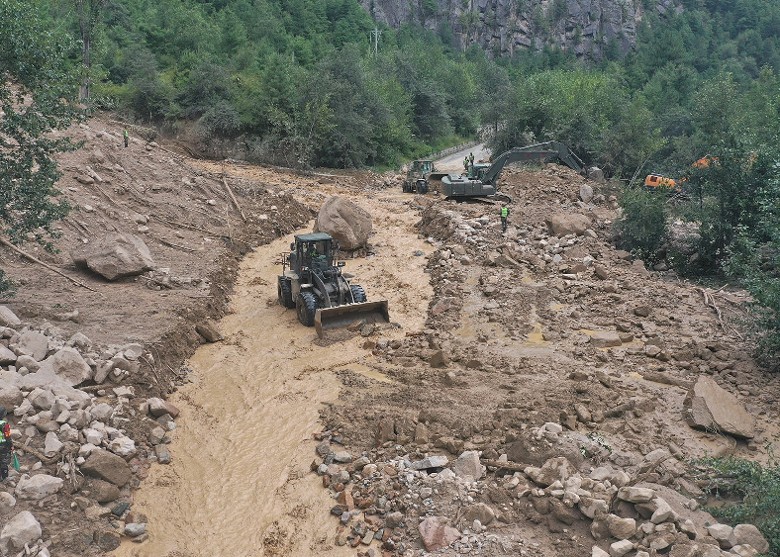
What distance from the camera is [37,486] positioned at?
27.2 feet

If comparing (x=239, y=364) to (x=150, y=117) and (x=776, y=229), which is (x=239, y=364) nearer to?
(x=776, y=229)

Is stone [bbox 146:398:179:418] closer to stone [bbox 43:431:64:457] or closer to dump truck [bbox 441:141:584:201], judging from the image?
stone [bbox 43:431:64:457]

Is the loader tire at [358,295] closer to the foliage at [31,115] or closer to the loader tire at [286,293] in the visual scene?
the loader tire at [286,293]

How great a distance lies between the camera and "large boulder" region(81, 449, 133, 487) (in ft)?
29.4

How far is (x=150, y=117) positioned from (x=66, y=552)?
32.7 meters

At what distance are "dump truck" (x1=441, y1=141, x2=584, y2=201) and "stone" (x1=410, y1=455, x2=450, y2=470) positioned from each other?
1842 centimetres

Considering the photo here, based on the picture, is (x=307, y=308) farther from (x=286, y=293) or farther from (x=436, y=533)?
(x=436, y=533)

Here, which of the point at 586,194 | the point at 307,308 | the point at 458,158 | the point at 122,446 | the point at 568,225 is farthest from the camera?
the point at 458,158

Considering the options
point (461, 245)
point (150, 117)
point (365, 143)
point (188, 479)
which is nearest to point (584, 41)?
point (365, 143)

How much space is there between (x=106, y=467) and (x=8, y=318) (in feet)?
13.2

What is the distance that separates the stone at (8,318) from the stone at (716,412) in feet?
37.4

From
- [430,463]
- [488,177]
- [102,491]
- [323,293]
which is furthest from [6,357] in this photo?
[488,177]

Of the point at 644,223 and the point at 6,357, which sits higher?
the point at 6,357

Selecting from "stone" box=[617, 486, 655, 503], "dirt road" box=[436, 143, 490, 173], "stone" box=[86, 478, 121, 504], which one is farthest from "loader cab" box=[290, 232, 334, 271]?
"dirt road" box=[436, 143, 490, 173]
